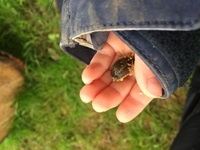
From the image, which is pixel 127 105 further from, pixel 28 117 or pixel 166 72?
pixel 28 117

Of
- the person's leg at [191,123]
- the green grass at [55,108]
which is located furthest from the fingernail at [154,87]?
the green grass at [55,108]

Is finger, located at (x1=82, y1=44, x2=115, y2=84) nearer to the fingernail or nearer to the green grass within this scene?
Result: the fingernail

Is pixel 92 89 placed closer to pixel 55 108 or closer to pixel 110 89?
pixel 110 89

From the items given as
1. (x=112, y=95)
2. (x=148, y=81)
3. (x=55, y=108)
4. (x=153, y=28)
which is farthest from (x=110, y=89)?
(x=55, y=108)

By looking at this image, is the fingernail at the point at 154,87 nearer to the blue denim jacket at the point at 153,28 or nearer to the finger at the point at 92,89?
the blue denim jacket at the point at 153,28

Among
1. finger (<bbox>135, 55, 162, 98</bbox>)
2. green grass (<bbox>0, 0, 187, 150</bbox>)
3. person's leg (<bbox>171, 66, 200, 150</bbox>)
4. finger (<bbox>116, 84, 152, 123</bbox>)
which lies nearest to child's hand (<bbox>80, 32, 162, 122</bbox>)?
finger (<bbox>116, 84, 152, 123</bbox>)

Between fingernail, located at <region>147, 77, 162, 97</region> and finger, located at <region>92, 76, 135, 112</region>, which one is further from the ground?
fingernail, located at <region>147, 77, 162, 97</region>

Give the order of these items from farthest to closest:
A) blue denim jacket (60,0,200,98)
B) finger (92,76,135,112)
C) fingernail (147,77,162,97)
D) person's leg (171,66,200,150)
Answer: person's leg (171,66,200,150), finger (92,76,135,112), fingernail (147,77,162,97), blue denim jacket (60,0,200,98)
